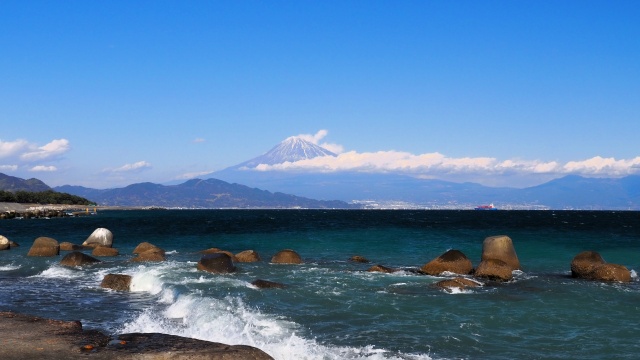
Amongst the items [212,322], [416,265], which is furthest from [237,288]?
[416,265]

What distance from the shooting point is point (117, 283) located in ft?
86.8

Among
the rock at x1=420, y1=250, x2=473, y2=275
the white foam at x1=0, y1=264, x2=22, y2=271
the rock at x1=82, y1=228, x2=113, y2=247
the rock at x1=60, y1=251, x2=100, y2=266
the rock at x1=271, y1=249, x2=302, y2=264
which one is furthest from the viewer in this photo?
the rock at x1=82, y1=228, x2=113, y2=247

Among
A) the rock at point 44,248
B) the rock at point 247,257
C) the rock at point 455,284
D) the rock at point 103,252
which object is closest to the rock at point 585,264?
the rock at point 455,284

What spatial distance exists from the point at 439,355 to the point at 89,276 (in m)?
22.9

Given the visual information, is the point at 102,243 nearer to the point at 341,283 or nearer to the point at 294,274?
the point at 294,274

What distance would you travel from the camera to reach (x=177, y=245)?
5525 centimetres

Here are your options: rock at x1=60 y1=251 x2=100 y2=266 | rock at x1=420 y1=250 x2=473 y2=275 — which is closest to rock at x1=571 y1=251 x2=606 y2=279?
rock at x1=420 y1=250 x2=473 y2=275

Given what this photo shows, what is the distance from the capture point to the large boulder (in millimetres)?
29141

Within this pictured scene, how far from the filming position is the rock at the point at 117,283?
26344mm

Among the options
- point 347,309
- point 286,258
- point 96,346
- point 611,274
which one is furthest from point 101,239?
point 96,346

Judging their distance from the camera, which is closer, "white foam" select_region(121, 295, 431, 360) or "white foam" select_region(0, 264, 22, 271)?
"white foam" select_region(121, 295, 431, 360)

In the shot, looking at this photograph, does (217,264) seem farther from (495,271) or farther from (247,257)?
(495,271)

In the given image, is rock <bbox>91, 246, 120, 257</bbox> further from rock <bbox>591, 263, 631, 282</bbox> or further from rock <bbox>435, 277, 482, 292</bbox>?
rock <bbox>591, 263, 631, 282</bbox>

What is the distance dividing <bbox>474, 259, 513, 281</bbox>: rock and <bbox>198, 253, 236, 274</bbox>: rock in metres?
14.0
